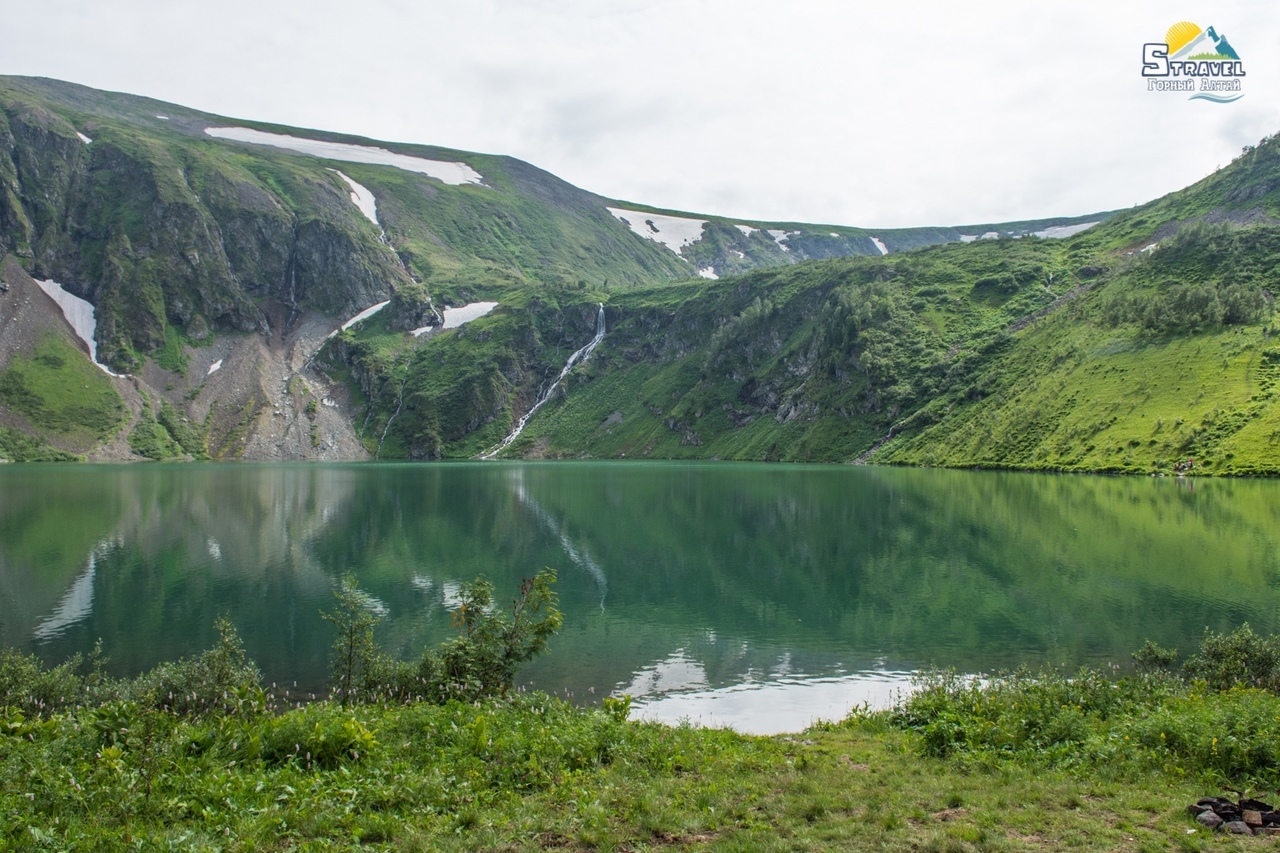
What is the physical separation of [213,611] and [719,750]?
2666 cm

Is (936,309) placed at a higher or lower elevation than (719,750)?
higher

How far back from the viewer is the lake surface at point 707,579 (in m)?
25.2

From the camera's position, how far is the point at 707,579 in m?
39.1

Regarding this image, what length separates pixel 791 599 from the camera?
34.5 metres

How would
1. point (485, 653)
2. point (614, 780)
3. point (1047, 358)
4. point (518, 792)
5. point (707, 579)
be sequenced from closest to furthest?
point (518, 792) < point (614, 780) < point (485, 653) < point (707, 579) < point (1047, 358)

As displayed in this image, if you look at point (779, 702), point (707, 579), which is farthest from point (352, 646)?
→ point (707, 579)

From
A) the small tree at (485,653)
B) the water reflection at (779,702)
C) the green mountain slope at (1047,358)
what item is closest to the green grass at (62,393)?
the green mountain slope at (1047,358)

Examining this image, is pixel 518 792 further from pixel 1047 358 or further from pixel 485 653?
pixel 1047 358

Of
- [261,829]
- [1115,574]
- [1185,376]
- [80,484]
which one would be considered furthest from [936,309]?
[261,829]

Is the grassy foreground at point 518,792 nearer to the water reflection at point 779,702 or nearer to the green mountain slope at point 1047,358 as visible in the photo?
the water reflection at point 779,702

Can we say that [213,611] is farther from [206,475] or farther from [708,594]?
[206,475]

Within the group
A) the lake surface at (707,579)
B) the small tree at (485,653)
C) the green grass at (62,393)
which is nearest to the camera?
the small tree at (485,653)

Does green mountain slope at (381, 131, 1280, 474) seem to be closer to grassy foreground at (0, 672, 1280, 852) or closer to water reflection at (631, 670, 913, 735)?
water reflection at (631, 670, 913, 735)

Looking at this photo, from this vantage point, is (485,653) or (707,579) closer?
(485,653)
